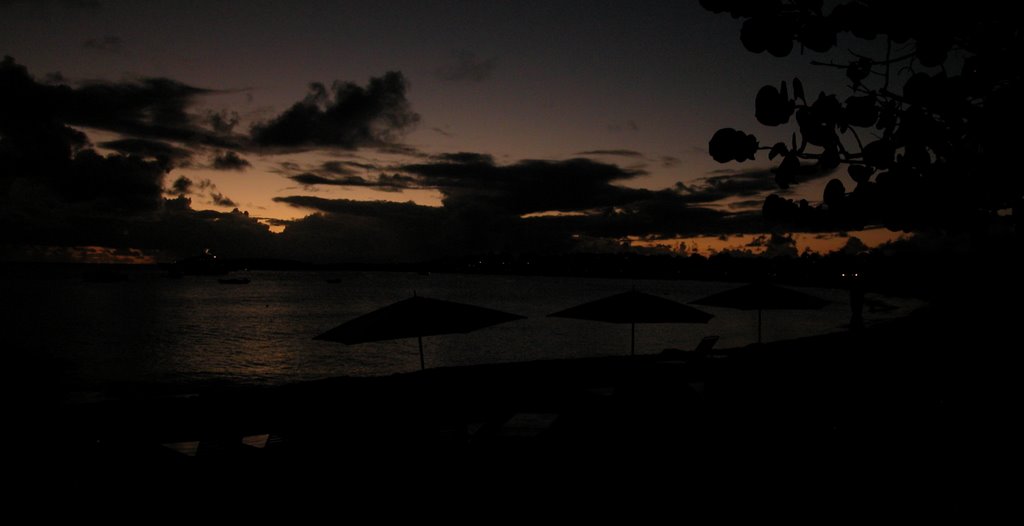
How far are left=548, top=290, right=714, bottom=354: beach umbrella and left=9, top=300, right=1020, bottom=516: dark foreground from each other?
5714 mm

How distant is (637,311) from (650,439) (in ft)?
30.3

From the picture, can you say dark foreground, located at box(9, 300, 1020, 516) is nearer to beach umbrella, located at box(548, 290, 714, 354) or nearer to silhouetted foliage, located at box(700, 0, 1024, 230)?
silhouetted foliage, located at box(700, 0, 1024, 230)

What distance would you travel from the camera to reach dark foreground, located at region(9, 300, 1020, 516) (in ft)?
14.2

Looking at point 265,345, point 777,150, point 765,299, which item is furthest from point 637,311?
point 265,345

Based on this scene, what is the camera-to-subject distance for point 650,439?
14.1 feet

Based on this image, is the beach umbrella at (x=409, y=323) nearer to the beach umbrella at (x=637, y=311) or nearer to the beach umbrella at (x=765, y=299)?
the beach umbrella at (x=637, y=311)

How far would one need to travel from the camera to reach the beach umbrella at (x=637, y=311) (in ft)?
43.1

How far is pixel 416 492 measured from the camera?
19.8 feet

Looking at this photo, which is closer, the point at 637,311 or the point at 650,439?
the point at 650,439

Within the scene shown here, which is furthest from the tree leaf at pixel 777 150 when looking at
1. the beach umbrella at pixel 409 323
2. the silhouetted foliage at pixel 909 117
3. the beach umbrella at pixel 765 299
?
the beach umbrella at pixel 765 299

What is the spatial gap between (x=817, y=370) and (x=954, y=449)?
1.30m

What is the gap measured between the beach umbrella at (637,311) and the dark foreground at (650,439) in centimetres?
571

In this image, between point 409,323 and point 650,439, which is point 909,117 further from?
point 409,323

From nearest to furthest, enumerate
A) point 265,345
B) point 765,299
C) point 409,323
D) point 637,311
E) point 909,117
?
point 909,117 < point 409,323 < point 637,311 < point 765,299 < point 265,345
